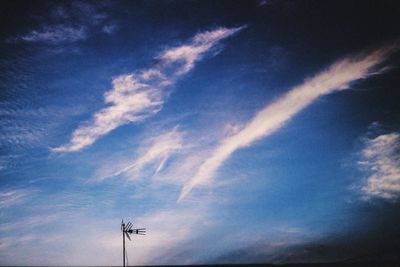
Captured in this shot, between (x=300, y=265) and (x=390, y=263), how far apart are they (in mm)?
6107

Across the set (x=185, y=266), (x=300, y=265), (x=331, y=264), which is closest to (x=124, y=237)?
(x=185, y=266)

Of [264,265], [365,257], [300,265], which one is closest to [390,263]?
[365,257]

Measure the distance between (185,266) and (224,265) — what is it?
268 cm

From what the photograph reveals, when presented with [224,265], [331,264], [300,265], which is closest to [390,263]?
[331,264]

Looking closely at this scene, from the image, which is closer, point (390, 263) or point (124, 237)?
point (390, 263)

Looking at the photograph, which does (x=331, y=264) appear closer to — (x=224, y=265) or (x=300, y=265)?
(x=300, y=265)

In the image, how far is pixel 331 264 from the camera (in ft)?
73.1

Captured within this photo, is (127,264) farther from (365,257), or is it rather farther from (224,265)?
(365,257)

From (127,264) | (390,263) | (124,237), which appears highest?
(124,237)

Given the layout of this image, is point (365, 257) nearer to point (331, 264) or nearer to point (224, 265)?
point (331, 264)

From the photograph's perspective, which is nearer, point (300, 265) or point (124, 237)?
point (300, 265)

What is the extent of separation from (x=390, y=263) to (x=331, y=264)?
3884 millimetres

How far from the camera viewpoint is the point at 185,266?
2244 centimetres

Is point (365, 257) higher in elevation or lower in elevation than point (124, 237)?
lower
